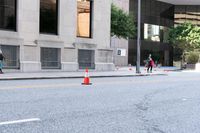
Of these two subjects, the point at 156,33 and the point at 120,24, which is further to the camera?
the point at 156,33

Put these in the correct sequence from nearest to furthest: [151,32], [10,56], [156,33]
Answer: [10,56], [151,32], [156,33]

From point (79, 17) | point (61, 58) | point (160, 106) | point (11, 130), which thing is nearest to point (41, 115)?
point (11, 130)

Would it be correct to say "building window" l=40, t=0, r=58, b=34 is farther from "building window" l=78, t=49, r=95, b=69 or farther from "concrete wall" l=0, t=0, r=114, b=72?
"building window" l=78, t=49, r=95, b=69

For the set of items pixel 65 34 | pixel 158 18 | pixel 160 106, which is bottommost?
pixel 160 106

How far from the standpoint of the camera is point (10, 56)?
1099 inches

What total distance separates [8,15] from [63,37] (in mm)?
5242

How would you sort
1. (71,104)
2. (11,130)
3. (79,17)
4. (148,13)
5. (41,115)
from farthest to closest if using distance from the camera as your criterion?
(148,13) → (79,17) → (71,104) → (41,115) → (11,130)

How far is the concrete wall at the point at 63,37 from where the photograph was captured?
28.4 m

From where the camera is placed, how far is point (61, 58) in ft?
102

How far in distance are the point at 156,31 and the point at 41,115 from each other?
200 ft

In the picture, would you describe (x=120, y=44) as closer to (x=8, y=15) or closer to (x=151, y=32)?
(x=151, y=32)

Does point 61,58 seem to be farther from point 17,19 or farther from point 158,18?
point 158,18

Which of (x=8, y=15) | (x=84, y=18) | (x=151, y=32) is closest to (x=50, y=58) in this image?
(x=8, y=15)

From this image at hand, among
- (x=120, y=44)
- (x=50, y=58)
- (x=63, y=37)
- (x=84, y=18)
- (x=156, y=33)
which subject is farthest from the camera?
(x=156, y=33)
